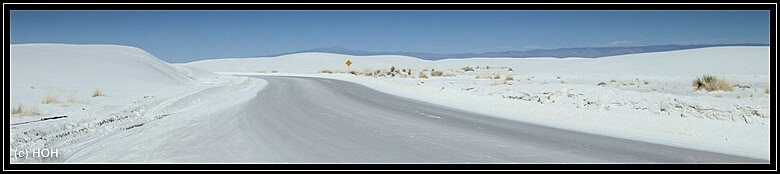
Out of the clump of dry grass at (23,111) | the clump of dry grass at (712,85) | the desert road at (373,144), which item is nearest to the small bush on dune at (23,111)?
the clump of dry grass at (23,111)

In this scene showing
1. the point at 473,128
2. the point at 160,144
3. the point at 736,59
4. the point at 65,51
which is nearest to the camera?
the point at 160,144

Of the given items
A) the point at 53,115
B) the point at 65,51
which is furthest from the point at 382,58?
the point at 53,115

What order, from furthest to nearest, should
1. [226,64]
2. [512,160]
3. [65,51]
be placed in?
[226,64] < [65,51] < [512,160]

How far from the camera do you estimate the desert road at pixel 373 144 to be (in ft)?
22.8

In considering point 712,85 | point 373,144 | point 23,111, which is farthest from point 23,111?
point 712,85

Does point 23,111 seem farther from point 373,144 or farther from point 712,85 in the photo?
point 712,85

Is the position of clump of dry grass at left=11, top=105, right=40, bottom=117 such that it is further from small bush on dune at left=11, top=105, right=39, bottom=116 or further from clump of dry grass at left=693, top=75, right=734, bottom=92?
clump of dry grass at left=693, top=75, right=734, bottom=92

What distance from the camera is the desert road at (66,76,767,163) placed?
695 centimetres

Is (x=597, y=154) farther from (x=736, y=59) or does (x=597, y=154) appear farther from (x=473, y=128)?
(x=736, y=59)

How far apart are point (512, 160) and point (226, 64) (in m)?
152

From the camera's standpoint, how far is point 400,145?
26.4 ft

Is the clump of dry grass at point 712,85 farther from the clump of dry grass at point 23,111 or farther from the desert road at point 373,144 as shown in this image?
the clump of dry grass at point 23,111

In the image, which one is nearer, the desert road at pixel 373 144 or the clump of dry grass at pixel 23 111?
the desert road at pixel 373 144

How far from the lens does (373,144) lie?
26.7ft
